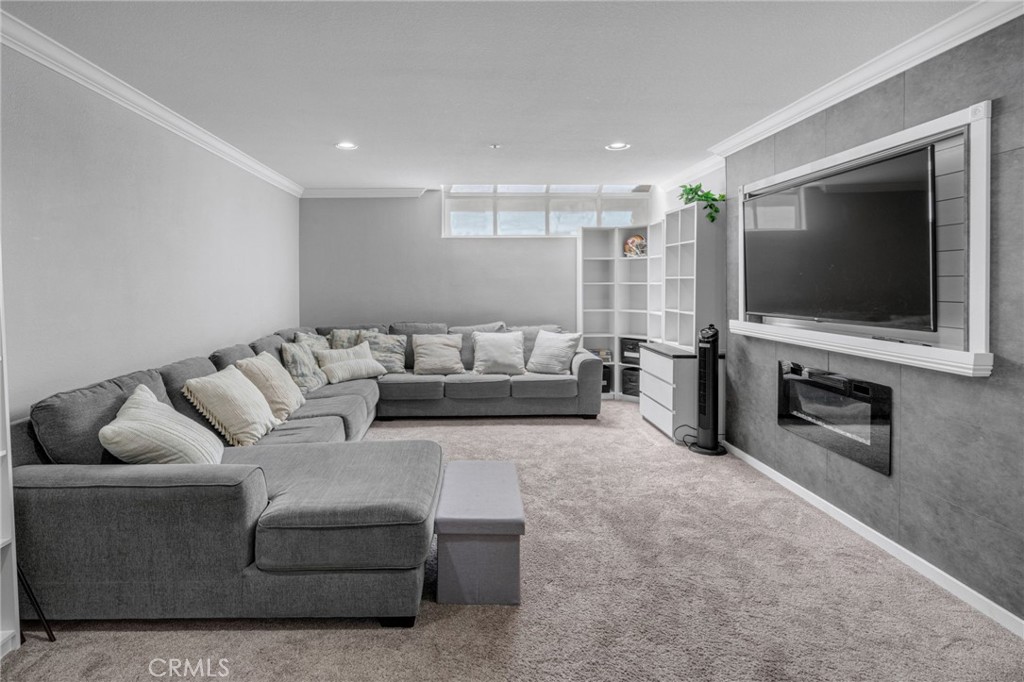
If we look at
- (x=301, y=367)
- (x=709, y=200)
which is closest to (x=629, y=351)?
(x=709, y=200)

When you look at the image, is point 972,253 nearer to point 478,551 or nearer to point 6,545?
point 478,551

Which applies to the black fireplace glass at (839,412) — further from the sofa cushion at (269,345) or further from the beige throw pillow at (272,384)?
the sofa cushion at (269,345)

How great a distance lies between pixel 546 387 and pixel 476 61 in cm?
336

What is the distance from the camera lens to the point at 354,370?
17.9ft

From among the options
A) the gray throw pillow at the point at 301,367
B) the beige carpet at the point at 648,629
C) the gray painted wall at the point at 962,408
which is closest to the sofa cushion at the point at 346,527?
the beige carpet at the point at 648,629

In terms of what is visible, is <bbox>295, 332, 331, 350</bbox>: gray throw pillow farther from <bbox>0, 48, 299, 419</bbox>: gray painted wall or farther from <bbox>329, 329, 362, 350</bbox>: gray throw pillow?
<bbox>0, 48, 299, 419</bbox>: gray painted wall

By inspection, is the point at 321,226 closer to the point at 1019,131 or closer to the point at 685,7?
the point at 685,7

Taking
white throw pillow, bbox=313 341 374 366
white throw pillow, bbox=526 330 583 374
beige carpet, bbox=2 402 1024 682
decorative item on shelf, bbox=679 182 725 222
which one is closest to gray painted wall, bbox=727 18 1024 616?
beige carpet, bbox=2 402 1024 682

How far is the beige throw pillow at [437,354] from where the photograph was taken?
5.84 meters

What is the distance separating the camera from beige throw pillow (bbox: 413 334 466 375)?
5840 millimetres

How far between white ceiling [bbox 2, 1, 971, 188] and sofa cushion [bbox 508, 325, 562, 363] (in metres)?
2.38

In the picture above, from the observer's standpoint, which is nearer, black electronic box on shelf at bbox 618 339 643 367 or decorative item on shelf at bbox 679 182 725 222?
decorative item on shelf at bbox 679 182 725 222

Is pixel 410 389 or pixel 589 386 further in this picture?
pixel 589 386

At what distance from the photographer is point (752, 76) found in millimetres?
2994
